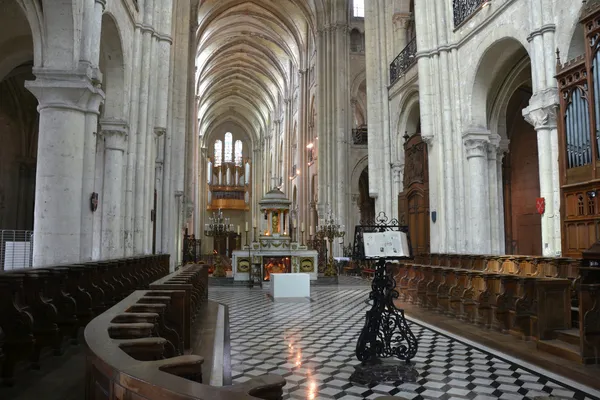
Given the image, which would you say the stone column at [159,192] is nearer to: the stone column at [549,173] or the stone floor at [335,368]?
the stone floor at [335,368]

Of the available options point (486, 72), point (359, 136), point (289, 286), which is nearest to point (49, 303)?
point (289, 286)

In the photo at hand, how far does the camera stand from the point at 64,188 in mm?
7223

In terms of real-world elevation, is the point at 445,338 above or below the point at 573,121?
below

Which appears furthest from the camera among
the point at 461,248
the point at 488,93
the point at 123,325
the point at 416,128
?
the point at 416,128

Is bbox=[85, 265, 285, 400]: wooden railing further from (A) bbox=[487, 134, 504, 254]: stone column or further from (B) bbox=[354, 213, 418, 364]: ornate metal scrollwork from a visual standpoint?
(A) bbox=[487, 134, 504, 254]: stone column

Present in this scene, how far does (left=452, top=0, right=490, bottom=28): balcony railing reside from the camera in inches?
479

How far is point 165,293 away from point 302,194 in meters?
27.8

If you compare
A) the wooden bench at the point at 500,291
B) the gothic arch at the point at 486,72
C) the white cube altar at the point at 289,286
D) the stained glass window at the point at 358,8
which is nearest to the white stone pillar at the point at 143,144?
the white cube altar at the point at 289,286

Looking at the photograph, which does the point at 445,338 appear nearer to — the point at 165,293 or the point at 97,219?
the point at 165,293

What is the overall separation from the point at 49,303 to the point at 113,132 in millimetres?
7614

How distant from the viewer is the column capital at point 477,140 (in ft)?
41.6

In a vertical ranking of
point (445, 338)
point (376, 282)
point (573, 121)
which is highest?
point (573, 121)

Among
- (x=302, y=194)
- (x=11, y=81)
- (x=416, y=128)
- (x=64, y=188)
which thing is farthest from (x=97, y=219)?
(x=302, y=194)

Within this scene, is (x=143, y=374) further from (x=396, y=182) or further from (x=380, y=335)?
(x=396, y=182)
